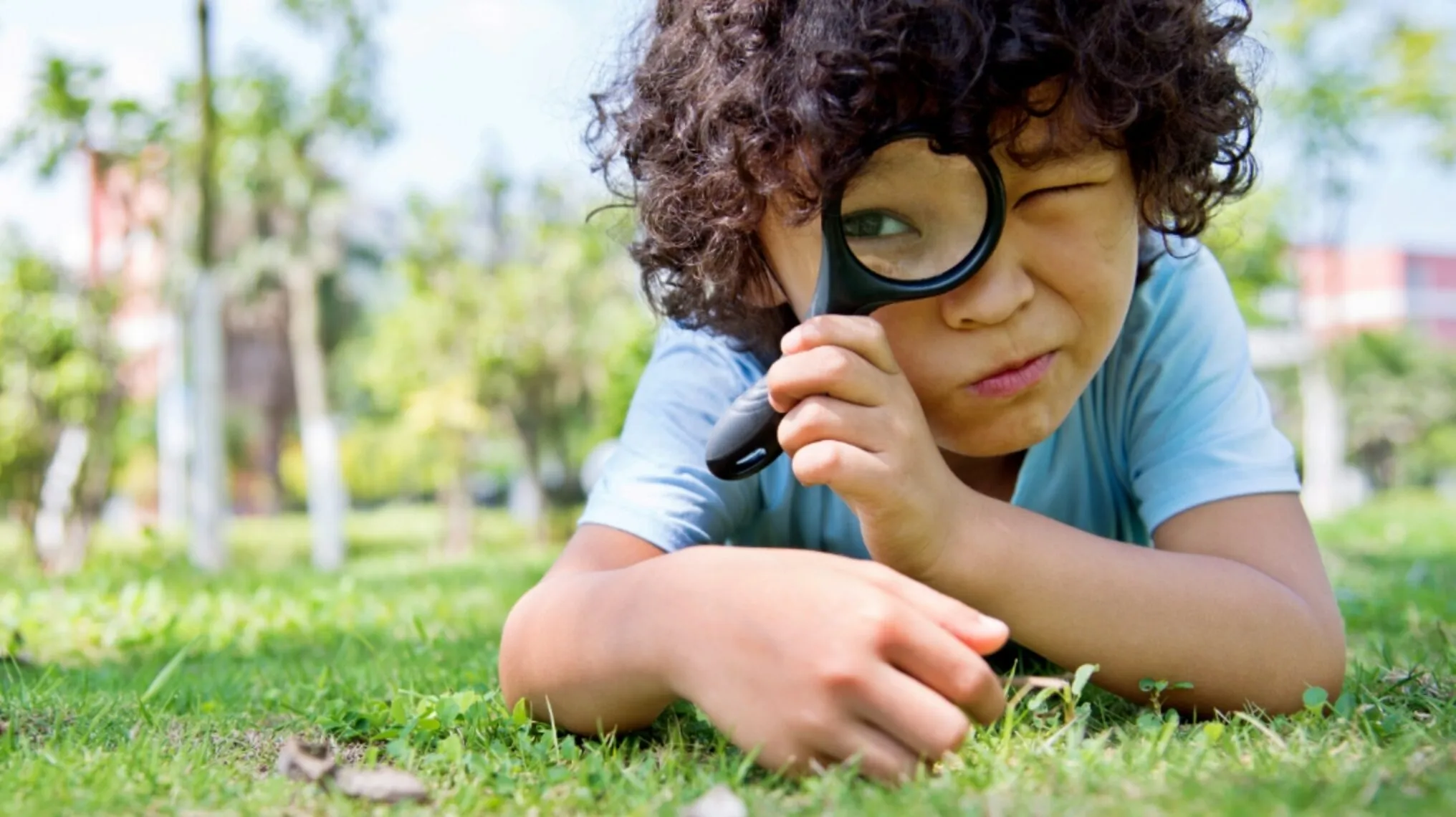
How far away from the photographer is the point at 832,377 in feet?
4.91

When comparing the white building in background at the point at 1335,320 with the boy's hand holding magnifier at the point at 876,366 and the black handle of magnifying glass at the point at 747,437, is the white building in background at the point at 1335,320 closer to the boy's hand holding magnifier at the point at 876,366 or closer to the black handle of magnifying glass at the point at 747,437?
the boy's hand holding magnifier at the point at 876,366

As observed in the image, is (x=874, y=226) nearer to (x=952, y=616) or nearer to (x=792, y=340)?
(x=792, y=340)

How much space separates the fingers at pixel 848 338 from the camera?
1.53 meters

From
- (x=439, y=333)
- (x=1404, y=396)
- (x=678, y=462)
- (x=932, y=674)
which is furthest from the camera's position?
(x=1404, y=396)

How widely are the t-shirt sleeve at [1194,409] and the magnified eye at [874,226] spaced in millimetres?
716

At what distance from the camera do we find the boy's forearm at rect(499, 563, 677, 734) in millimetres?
1515

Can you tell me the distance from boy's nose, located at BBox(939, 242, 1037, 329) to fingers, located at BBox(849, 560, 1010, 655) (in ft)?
1.45

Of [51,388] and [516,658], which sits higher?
[516,658]

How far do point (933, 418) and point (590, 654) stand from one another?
0.62m

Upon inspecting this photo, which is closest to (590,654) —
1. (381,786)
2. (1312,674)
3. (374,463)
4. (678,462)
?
(381,786)

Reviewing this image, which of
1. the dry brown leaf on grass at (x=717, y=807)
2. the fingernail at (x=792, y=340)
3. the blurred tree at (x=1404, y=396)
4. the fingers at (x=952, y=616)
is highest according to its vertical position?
the fingernail at (x=792, y=340)

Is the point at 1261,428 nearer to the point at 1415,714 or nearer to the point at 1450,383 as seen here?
the point at 1415,714

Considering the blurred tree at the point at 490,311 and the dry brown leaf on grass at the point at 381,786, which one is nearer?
the dry brown leaf on grass at the point at 381,786

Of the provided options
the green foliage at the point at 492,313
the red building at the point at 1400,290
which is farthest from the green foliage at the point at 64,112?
the red building at the point at 1400,290
